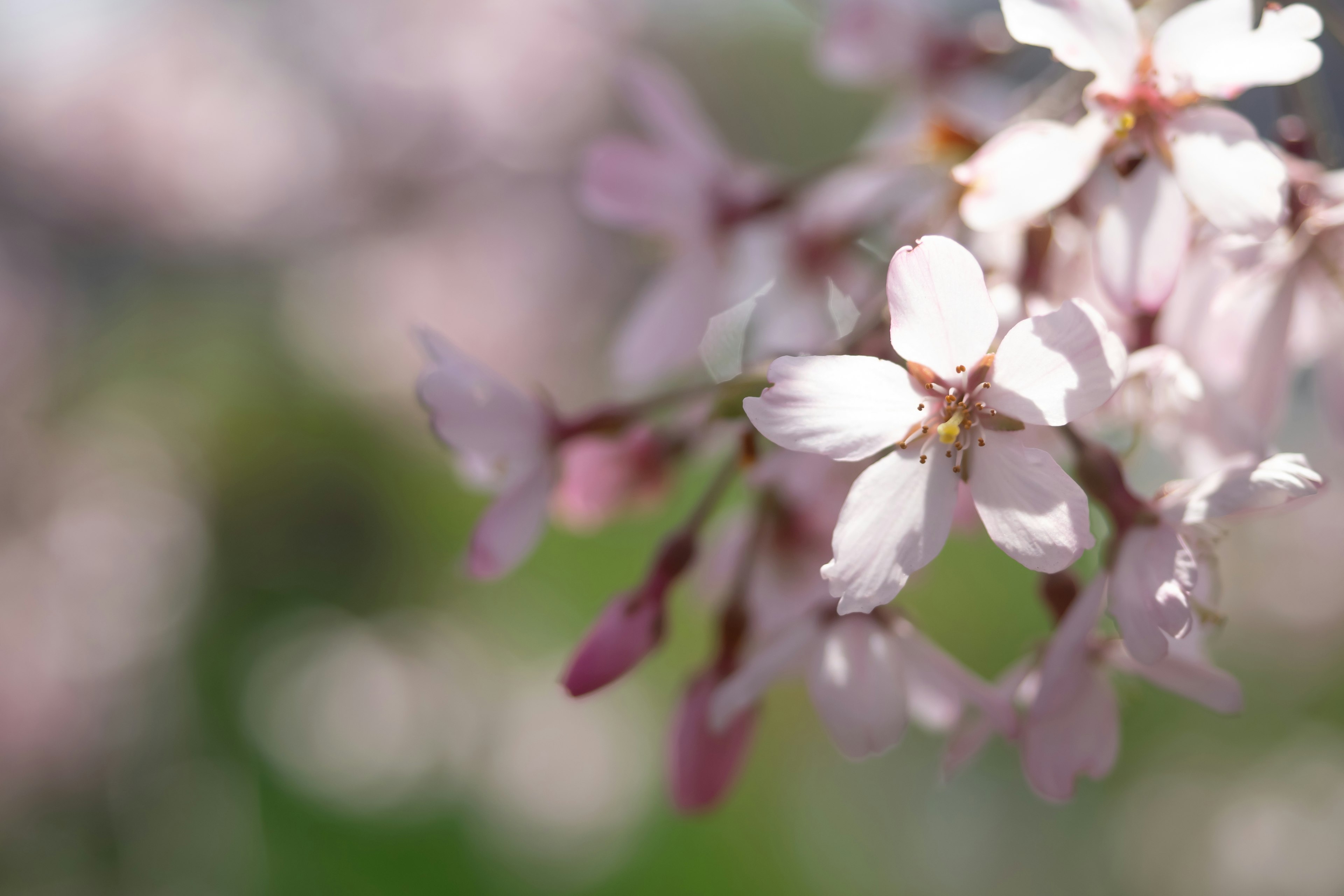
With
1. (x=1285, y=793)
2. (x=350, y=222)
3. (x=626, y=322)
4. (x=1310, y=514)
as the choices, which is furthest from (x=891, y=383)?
(x=350, y=222)

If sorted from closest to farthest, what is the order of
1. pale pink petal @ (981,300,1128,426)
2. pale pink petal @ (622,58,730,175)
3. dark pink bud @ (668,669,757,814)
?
pale pink petal @ (981,300,1128,426) → dark pink bud @ (668,669,757,814) → pale pink petal @ (622,58,730,175)

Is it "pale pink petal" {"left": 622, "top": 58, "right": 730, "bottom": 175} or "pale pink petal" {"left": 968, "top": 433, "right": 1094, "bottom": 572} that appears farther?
"pale pink petal" {"left": 622, "top": 58, "right": 730, "bottom": 175}

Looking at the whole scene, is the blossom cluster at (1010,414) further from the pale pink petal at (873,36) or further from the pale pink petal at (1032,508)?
the pale pink petal at (873,36)

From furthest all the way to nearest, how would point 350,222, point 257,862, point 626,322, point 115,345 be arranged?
1. point 350,222
2. point 115,345
3. point 257,862
4. point 626,322

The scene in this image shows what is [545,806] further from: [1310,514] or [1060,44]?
[1310,514]

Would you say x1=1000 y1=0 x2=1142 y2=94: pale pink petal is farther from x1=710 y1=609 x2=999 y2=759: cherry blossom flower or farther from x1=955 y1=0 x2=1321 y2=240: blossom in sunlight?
x1=710 y1=609 x2=999 y2=759: cherry blossom flower

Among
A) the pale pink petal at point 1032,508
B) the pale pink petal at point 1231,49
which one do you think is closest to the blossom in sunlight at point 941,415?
the pale pink petal at point 1032,508

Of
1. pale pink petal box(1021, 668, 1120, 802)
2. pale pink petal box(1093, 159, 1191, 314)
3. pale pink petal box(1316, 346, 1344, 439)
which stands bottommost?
pale pink petal box(1316, 346, 1344, 439)

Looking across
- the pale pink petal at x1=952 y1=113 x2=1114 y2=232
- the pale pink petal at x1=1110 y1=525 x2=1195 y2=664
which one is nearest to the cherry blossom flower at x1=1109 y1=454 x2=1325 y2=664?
the pale pink petal at x1=1110 y1=525 x2=1195 y2=664
